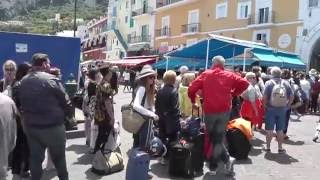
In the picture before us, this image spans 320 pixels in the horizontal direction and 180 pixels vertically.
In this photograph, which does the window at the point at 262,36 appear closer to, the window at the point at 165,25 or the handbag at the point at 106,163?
the window at the point at 165,25

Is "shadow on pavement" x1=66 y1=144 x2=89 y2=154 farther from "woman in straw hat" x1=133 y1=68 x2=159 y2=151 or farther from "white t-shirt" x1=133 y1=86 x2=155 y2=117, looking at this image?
"white t-shirt" x1=133 y1=86 x2=155 y2=117

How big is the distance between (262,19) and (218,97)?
29188mm

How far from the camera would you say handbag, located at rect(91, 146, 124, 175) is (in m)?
7.41

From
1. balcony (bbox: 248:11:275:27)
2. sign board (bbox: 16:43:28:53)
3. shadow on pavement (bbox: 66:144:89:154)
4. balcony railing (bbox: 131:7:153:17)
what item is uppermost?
balcony railing (bbox: 131:7:153:17)

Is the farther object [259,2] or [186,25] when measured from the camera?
[186,25]

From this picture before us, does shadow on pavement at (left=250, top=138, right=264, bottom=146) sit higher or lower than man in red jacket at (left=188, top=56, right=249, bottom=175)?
lower

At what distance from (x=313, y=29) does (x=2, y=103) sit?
97.1ft

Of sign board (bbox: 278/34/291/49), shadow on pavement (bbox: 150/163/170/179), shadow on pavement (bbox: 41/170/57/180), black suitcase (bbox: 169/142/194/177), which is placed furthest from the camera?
sign board (bbox: 278/34/291/49)

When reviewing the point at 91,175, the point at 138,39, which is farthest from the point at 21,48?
the point at 138,39

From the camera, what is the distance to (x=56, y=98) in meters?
5.71

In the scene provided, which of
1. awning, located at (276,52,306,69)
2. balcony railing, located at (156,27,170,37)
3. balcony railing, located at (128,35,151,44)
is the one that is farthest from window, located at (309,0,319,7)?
balcony railing, located at (128,35,151,44)

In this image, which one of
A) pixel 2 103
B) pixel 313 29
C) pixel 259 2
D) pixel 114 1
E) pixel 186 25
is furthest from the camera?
pixel 114 1

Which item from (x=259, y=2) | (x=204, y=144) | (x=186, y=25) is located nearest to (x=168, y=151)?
(x=204, y=144)

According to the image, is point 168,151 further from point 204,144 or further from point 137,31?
point 137,31
